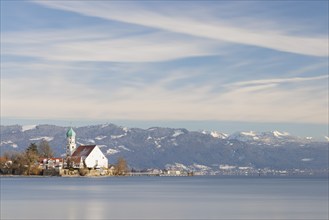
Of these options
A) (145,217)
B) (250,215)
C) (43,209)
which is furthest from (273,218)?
(43,209)

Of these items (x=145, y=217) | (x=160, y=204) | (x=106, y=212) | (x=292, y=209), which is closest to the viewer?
(x=145, y=217)

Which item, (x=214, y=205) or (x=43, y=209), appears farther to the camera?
(x=214, y=205)

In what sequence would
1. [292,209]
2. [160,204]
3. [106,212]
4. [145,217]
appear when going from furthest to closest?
[160,204]
[292,209]
[106,212]
[145,217]

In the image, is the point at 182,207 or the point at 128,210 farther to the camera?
the point at 182,207

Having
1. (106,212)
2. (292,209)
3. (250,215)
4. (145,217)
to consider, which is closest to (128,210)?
(106,212)

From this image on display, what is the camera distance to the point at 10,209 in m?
76.1

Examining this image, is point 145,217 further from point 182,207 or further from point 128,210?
point 182,207

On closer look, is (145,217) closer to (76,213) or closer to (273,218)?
(76,213)

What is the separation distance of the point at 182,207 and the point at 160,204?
6.17m

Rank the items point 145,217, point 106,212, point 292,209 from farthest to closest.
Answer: point 292,209
point 106,212
point 145,217

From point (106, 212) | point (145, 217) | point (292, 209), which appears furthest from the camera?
point (292, 209)

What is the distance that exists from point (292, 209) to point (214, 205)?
9.81m

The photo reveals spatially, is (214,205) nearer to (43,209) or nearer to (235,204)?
(235,204)

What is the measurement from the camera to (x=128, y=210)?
254 feet
